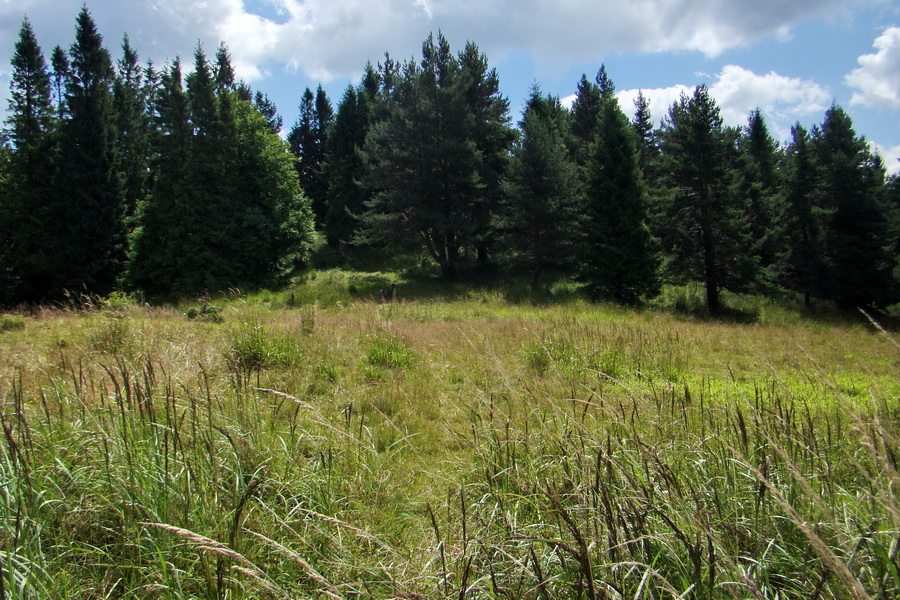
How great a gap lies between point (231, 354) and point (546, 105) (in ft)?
115

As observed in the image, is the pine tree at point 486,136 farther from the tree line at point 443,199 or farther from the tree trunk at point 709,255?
the tree trunk at point 709,255

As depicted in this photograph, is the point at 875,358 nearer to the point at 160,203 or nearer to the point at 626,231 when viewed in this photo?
the point at 626,231

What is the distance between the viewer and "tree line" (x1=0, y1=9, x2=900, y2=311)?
21531 mm

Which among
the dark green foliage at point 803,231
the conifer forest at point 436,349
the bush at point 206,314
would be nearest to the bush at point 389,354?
the conifer forest at point 436,349

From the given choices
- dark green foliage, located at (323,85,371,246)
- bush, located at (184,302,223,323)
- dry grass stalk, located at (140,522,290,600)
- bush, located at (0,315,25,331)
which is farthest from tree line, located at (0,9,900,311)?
dry grass stalk, located at (140,522,290,600)

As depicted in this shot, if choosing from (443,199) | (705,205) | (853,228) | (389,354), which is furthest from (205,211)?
(853,228)

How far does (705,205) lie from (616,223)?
428cm

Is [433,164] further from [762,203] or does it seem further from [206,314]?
[762,203]

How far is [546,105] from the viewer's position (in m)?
35.0

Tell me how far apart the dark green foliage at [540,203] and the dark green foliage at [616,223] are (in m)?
1.43

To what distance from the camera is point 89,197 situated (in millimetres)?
25000

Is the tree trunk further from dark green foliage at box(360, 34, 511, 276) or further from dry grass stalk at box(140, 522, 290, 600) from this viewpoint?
dry grass stalk at box(140, 522, 290, 600)

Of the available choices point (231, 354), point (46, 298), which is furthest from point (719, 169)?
point (46, 298)

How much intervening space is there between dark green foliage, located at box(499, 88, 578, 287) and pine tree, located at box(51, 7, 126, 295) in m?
21.8
